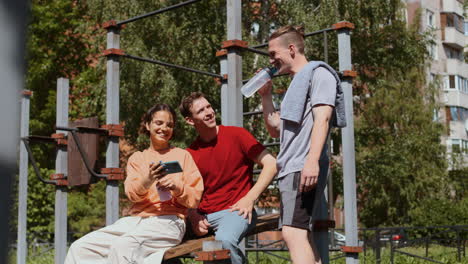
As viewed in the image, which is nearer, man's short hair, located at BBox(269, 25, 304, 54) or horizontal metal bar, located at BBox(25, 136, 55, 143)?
man's short hair, located at BBox(269, 25, 304, 54)

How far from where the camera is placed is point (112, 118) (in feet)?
20.0

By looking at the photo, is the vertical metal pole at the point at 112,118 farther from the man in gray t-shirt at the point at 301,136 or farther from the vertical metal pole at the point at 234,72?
the man in gray t-shirt at the point at 301,136

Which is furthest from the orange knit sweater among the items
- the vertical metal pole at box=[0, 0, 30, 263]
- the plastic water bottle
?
the vertical metal pole at box=[0, 0, 30, 263]

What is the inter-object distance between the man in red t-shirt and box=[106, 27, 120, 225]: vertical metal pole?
1.77 metres

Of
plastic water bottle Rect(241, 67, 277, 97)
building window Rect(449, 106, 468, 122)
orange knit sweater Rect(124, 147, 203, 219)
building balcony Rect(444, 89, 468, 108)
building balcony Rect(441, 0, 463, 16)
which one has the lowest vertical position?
orange knit sweater Rect(124, 147, 203, 219)

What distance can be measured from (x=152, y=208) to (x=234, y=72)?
120 centimetres

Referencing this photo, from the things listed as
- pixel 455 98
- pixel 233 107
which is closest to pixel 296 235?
pixel 233 107

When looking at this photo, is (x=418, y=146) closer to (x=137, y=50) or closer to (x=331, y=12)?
(x=331, y=12)

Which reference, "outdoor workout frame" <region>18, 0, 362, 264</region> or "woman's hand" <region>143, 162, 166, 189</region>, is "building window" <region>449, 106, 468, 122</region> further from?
"woman's hand" <region>143, 162, 166, 189</region>

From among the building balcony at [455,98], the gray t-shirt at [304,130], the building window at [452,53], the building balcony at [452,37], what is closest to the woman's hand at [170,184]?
the gray t-shirt at [304,130]

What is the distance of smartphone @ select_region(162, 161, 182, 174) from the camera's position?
3.54m

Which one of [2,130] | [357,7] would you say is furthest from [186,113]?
[357,7]

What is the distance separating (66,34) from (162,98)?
9110 millimetres

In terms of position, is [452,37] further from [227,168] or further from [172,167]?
[172,167]
